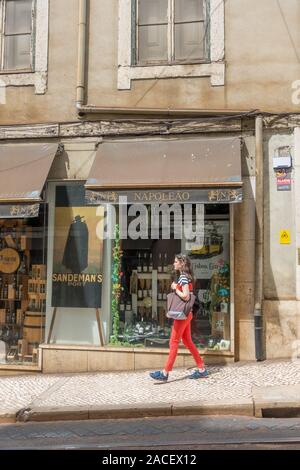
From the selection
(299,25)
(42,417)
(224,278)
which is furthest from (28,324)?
(299,25)

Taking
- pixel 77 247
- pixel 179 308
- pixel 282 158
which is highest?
pixel 282 158

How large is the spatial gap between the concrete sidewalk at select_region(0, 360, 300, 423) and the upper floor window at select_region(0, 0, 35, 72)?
5.53 metres

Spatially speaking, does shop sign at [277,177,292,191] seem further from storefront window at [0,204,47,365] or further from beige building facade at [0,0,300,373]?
storefront window at [0,204,47,365]

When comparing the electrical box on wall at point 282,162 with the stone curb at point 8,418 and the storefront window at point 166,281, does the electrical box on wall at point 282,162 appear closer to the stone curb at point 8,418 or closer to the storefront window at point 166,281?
the storefront window at point 166,281

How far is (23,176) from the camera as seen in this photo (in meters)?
8.43

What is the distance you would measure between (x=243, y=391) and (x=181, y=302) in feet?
4.61

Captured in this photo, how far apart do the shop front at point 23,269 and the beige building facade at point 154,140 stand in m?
0.03

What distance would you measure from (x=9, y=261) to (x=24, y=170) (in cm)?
169

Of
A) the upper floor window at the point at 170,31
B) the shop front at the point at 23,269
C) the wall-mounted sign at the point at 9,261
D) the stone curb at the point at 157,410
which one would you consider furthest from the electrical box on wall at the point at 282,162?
the wall-mounted sign at the point at 9,261

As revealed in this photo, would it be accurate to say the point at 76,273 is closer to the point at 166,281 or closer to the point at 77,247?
the point at 77,247

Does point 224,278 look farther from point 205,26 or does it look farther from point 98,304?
point 205,26

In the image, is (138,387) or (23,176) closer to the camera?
(138,387)

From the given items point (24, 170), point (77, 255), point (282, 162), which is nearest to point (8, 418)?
point (77, 255)

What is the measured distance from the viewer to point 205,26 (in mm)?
8758
